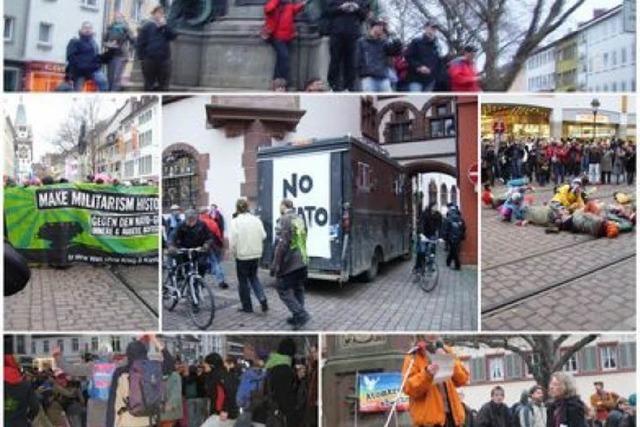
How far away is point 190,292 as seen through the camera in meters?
5.54

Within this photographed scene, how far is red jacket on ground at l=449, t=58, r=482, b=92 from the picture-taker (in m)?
5.62

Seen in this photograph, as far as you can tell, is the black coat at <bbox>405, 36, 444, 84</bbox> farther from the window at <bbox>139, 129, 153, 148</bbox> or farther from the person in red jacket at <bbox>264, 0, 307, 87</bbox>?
the window at <bbox>139, 129, 153, 148</bbox>

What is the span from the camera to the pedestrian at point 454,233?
5.55 meters

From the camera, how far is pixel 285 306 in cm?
554

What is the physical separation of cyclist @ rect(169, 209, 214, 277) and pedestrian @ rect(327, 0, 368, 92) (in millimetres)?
1235

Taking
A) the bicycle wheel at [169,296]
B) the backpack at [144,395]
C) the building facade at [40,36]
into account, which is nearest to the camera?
the building facade at [40,36]

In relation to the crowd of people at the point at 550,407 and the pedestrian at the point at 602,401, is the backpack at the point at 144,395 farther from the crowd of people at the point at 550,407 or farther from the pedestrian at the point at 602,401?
the pedestrian at the point at 602,401

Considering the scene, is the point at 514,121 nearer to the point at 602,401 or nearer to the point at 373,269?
the point at 373,269

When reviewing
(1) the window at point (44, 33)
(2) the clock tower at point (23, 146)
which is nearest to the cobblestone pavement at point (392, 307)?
(2) the clock tower at point (23, 146)

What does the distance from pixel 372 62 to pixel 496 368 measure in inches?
84.8

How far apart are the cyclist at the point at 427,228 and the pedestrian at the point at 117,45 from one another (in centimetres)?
216

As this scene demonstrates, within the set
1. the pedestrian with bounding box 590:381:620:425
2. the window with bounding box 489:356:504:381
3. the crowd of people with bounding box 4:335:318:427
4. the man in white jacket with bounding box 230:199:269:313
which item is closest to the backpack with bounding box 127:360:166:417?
the crowd of people with bounding box 4:335:318:427

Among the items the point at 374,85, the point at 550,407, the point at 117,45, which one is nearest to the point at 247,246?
the point at 374,85

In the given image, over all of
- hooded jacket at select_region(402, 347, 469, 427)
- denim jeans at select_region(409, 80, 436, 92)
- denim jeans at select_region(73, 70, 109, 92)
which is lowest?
hooded jacket at select_region(402, 347, 469, 427)
